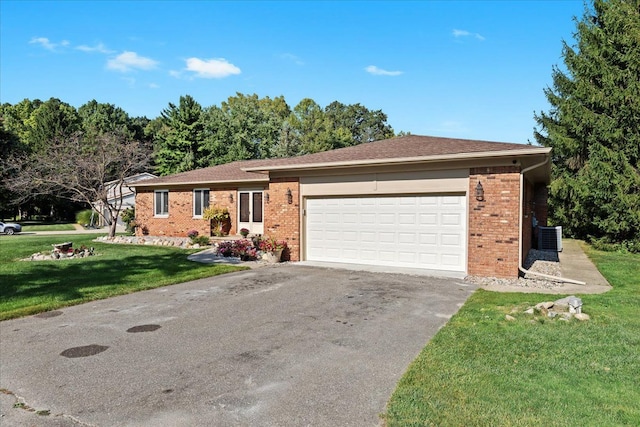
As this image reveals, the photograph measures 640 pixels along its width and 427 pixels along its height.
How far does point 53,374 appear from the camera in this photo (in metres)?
4.43

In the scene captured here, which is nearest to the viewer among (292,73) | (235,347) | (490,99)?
(235,347)

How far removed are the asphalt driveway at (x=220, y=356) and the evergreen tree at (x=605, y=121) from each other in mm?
11887

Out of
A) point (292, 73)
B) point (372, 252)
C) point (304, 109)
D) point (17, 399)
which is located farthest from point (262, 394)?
point (304, 109)

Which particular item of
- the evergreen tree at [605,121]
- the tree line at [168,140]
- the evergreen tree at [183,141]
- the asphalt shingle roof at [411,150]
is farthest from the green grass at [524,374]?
the evergreen tree at [183,141]

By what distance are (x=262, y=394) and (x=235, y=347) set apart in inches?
58.2

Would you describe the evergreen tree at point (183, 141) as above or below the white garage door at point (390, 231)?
above

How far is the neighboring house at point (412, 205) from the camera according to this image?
958cm

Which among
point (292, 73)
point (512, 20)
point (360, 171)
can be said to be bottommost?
point (360, 171)

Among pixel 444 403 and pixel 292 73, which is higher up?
pixel 292 73

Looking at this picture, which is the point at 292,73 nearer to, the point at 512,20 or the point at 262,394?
the point at 512,20

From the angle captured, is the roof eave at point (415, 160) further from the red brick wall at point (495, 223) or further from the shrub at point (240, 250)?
the shrub at point (240, 250)

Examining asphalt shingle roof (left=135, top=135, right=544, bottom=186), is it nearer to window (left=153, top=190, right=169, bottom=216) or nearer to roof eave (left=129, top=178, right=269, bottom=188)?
roof eave (left=129, top=178, right=269, bottom=188)

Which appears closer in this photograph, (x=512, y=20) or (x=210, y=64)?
(x=512, y=20)

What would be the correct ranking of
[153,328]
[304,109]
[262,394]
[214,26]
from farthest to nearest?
[304,109]
[214,26]
[153,328]
[262,394]
